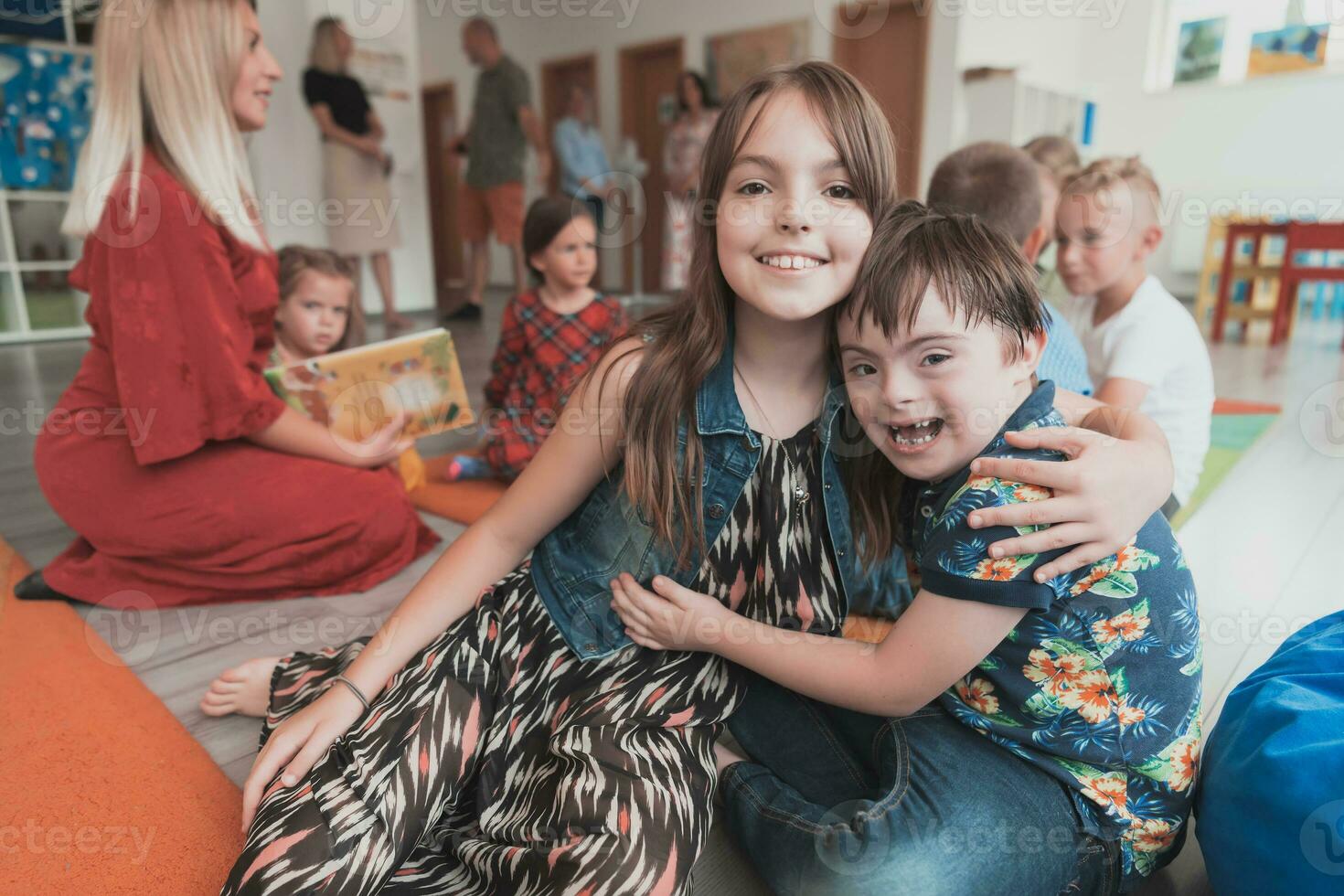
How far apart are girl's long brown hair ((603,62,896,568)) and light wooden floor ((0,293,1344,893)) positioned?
39cm

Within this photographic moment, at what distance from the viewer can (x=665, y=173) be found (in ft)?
21.5

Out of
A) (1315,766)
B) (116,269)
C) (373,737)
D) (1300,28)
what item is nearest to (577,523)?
(373,737)

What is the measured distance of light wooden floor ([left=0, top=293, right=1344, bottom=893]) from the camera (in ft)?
3.82

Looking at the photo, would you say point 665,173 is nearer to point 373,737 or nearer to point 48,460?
point 48,460

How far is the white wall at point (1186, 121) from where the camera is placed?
18.4 feet

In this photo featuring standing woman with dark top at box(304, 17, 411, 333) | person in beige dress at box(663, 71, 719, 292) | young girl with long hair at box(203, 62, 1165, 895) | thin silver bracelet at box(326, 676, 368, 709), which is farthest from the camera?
person in beige dress at box(663, 71, 719, 292)

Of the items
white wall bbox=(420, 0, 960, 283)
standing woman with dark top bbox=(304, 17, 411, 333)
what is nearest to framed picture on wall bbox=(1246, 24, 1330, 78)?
white wall bbox=(420, 0, 960, 283)

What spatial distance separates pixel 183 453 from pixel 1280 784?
1400mm

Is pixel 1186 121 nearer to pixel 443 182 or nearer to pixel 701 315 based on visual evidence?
pixel 443 182

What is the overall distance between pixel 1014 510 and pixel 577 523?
473mm

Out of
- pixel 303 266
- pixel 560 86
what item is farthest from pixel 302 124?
pixel 303 266

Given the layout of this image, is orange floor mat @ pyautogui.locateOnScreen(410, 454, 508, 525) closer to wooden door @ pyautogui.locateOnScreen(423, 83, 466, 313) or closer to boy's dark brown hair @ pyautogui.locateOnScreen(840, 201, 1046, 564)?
boy's dark brown hair @ pyautogui.locateOnScreen(840, 201, 1046, 564)

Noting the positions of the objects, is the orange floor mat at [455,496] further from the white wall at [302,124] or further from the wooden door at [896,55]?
the wooden door at [896,55]

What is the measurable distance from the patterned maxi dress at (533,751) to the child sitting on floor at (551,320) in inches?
50.2
